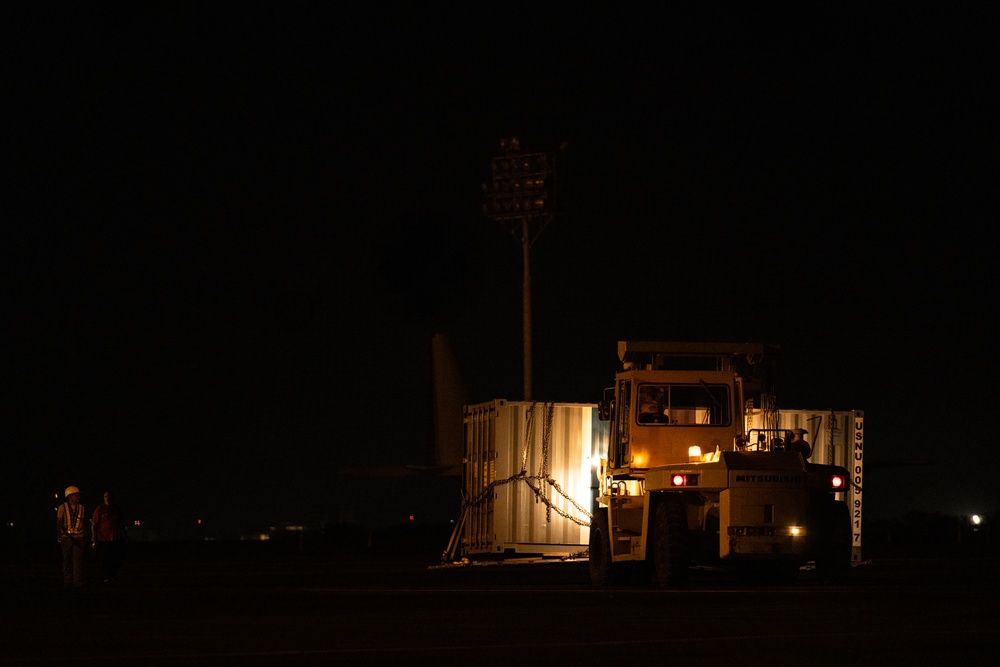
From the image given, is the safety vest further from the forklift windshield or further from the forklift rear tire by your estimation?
the forklift rear tire

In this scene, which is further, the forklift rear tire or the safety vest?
the safety vest

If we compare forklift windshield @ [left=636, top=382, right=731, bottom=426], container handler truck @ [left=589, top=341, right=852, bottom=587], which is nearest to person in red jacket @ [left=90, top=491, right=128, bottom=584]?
container handler truck @ [left=589, top=341, right=852, bottom=587]

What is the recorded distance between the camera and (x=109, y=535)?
30062mm

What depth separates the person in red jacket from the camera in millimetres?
29844

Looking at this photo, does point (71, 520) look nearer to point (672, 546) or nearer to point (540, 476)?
point (540, 476)

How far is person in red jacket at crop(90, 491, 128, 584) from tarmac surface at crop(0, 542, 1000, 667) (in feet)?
4.26

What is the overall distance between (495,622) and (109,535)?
15.4m

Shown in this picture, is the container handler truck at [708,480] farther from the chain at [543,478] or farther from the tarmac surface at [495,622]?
the chain at [543,478]

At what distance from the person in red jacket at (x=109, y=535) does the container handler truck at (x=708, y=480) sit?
30.7 ft

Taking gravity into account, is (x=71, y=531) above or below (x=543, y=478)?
below

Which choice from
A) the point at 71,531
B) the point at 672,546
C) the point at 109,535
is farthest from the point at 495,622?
the point at 109,535

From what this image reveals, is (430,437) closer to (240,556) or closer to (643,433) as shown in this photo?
(240,556)

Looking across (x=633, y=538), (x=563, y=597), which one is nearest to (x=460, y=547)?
(x=633, y=538)

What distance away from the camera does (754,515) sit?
22891mm
